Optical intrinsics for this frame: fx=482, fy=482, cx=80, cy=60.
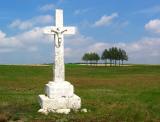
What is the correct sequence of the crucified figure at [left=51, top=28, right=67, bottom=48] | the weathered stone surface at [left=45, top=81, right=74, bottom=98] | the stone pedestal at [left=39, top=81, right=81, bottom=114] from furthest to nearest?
the crucified figure at [left=51, top=28, right=67, bottom=48] → the weathered stone surface at [left=45, top=81, right=74, bottom=98] → the stone pedestal at [left=39, top=81, right=81, bottom=114]

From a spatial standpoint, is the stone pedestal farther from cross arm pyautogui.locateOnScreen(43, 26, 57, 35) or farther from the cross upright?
cross arm pyautogui.locateOnScreen(43, 26, 57, 35)

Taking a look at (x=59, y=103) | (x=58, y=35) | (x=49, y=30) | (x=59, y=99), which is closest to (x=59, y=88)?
(x=59, y=99)

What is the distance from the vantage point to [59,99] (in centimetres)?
1853

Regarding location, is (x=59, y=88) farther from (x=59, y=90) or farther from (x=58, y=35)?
(x=58, y=35)

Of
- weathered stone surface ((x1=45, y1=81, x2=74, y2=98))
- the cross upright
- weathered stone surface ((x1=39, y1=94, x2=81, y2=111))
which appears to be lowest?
weathered stone surface ((x1=39, y1=94, x2=81, y2=111))

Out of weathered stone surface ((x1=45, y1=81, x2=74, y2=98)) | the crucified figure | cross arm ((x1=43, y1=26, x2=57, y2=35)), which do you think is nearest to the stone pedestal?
weathered stone surface ((x1=45, y1=81, x2=74, y2=98))

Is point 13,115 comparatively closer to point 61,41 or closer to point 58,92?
point 58,92

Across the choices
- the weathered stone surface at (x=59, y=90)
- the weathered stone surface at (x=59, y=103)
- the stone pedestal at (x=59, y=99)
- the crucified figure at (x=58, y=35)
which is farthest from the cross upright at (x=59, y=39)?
the weathered stone surface at (x=59, y=103)

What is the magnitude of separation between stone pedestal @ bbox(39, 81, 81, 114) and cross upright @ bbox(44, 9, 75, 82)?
471 millimetres

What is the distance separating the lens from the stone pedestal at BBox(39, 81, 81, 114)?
722 inches

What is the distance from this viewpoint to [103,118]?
15.9 meters

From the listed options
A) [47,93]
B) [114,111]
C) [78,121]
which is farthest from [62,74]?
[78,121]

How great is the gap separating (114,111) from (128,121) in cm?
238

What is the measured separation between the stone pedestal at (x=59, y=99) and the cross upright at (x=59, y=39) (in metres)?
0.47
